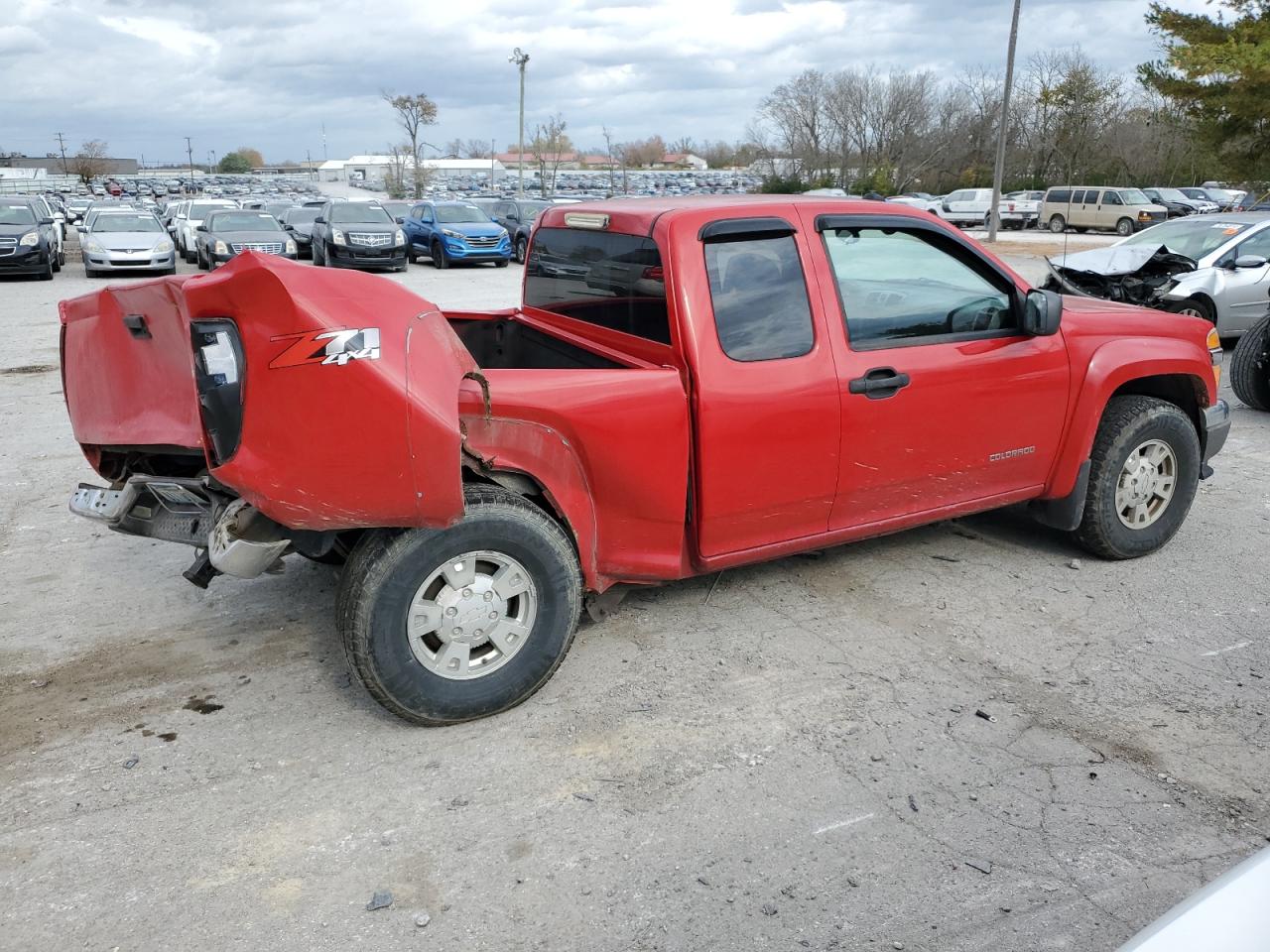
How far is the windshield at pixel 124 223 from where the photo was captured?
69.2 feet

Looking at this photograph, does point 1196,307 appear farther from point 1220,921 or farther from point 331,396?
point 1220,921

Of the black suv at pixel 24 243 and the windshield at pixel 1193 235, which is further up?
the windshield at pixel 1193 235

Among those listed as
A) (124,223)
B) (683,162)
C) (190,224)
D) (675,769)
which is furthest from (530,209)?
(683,162)

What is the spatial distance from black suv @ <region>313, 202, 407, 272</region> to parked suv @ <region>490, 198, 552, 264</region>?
4078 millimetres

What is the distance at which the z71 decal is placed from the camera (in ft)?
10.1

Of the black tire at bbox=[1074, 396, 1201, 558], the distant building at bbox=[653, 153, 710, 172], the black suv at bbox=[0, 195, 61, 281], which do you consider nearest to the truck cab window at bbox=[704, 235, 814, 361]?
the black tire at bbox=[1074, 396, 1201, 558]

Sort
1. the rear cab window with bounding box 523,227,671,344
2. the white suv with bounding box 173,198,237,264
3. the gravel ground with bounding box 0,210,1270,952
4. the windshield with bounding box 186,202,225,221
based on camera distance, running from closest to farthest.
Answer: the gravel ground with bounding box 0,210,1270,952
the rear cab window with bounding box 523,227,671,344
the white suv with bounding box 173,198,237,264
the windshield with bounding box 186,202,225,221

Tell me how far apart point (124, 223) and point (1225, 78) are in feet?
90.4

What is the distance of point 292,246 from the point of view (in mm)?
21062

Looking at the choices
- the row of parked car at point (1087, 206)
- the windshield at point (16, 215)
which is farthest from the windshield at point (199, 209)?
the row of parked car at point (1087, 206)

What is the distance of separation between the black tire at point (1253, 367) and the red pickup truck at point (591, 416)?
14.2 feet

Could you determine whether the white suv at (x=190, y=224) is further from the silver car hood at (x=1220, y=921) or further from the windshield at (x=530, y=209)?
the silver car hood at (x=1220, y=921)

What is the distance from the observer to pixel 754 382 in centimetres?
396

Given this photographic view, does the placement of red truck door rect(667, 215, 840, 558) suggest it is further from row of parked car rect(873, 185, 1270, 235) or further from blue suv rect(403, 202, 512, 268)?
row of parked car rect(873, 185, 1270, 235)
